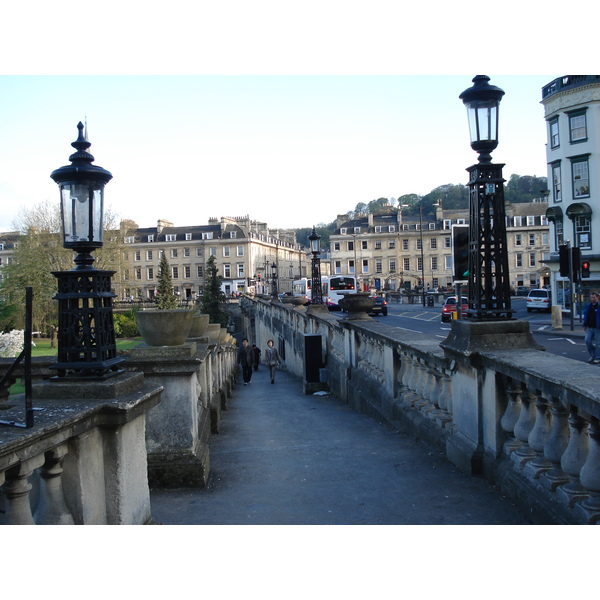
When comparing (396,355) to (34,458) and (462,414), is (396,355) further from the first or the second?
A: (34,458)

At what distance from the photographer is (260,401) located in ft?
40.3

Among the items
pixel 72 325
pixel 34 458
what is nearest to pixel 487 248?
pixel 72 325

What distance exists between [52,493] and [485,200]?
438cm

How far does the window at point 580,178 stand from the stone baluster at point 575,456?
113ft

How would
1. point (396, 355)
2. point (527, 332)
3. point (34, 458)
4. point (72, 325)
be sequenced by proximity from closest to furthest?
point (34, 458) → point (72, 325) → point (527, 332) → point (396, 355)

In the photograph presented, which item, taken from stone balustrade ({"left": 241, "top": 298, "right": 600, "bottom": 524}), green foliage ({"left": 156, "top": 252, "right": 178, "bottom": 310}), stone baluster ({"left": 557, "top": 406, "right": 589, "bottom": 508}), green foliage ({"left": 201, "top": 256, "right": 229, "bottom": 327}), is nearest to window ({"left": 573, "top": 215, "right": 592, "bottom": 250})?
stone balustrade ({"left": 241, "top": 298, "right": 600, "bottom": 524})

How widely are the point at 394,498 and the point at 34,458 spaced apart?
9.92 feet

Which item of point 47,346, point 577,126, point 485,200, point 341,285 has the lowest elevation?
point 47,346

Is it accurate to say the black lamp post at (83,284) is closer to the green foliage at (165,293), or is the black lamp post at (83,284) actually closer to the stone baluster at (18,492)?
the stone baluster at (18,492)

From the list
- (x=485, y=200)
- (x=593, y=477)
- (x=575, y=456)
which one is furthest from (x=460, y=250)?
(x=593, y=477)

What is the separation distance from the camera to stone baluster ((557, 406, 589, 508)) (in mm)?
3627

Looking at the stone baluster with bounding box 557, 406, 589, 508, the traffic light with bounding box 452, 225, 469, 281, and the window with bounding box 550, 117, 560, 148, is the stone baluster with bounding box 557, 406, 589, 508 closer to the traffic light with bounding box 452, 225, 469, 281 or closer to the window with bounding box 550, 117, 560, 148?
the traffic light with bounding box 452, 225, 469, 281

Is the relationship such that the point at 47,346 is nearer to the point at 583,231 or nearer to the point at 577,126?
the point at 583,231

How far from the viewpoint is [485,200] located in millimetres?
5582
